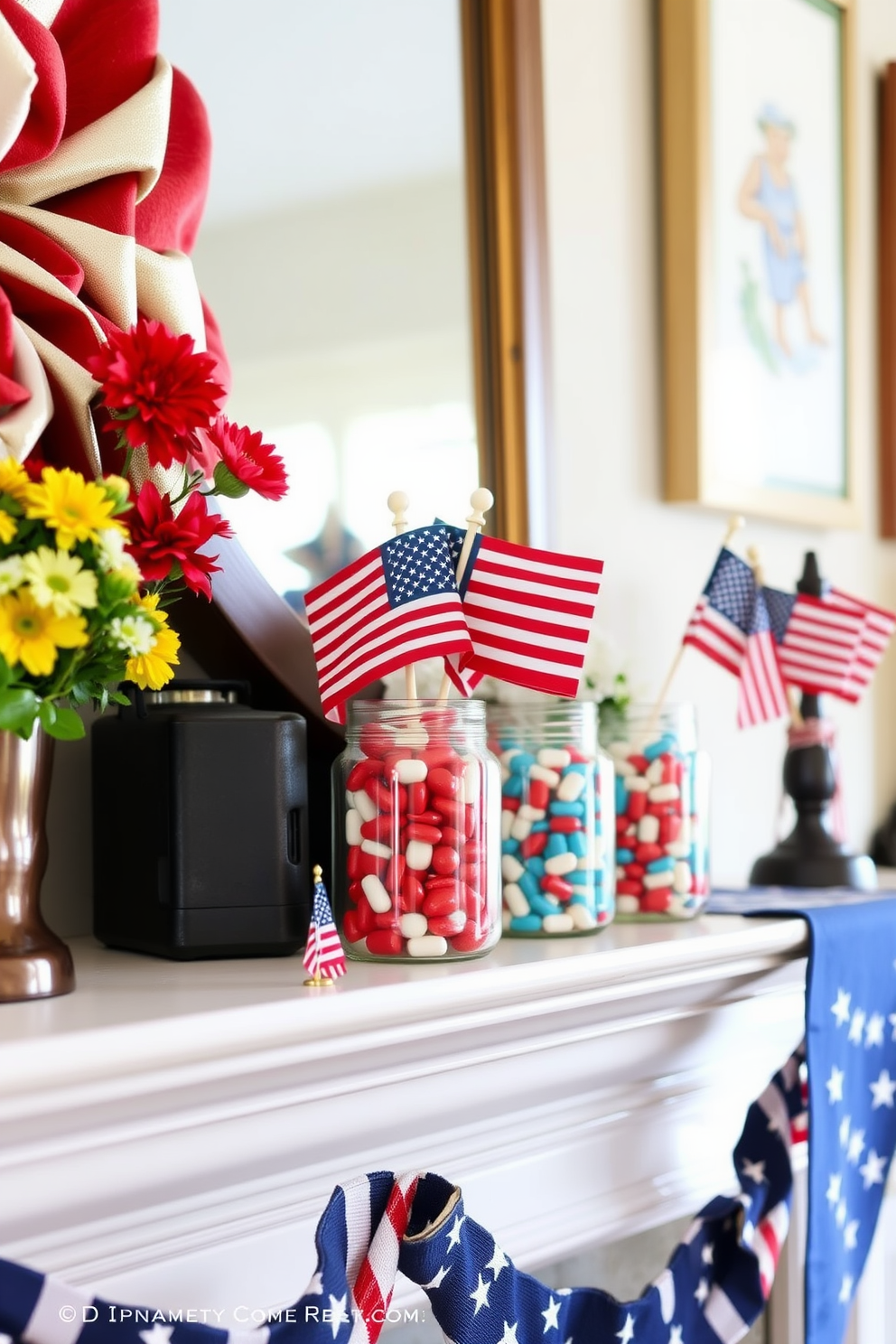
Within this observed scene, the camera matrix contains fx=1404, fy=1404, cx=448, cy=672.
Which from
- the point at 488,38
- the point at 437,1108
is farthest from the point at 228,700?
the point at 488,38

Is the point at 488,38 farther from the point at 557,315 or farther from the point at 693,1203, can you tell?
the point at 693,1203

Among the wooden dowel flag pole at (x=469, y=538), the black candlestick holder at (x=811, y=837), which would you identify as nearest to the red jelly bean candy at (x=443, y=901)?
the wooden dowel flag pole at (x=469, y=538)

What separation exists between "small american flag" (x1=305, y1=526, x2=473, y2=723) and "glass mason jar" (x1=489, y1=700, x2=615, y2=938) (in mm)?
123

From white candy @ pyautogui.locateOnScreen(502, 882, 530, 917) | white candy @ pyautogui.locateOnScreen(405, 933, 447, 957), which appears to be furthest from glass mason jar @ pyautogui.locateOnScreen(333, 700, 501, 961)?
white candy @ pyautogui.locateOnScreen(502, 882, 530, 917)

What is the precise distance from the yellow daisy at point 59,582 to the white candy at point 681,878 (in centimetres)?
58

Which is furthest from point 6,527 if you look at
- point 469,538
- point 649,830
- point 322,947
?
point 649,830

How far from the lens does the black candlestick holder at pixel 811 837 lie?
1285 mm

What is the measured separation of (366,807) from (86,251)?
35 centimetres

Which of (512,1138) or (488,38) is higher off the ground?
(488,38)

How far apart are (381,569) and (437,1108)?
1.03 ft

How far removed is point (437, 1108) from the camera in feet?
2.54

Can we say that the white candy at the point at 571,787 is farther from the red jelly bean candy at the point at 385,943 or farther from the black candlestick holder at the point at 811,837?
the black candlestick holder at the point at 811,837

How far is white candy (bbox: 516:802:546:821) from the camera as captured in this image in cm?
93

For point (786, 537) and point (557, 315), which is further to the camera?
point (786, 537)
